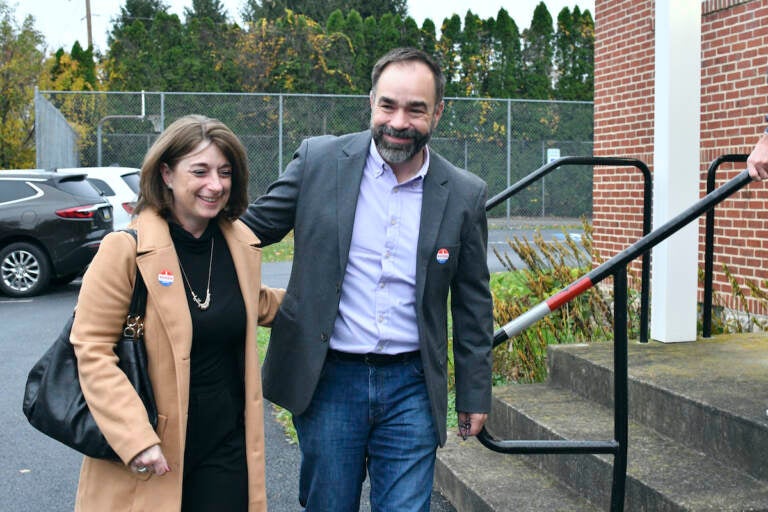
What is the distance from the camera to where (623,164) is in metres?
5.23

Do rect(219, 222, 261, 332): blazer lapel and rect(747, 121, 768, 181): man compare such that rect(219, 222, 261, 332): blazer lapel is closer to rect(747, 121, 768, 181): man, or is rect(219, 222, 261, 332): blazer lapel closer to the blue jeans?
the blue jeans

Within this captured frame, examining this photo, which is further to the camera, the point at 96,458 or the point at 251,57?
the point at 251,57

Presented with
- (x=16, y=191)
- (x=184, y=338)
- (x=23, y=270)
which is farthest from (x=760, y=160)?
(x=16, y=191)

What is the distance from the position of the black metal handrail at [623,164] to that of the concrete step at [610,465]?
803 mm

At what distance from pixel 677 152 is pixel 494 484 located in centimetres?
226

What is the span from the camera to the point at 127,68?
2569 cm

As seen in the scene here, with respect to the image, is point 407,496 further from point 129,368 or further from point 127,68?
point 127,68

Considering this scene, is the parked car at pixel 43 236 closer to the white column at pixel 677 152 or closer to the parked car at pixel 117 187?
the parked car at pixel 117 187

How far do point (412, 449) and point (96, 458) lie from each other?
94 cm

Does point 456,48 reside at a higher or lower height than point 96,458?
higher

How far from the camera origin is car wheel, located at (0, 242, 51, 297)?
→ 12078 mm

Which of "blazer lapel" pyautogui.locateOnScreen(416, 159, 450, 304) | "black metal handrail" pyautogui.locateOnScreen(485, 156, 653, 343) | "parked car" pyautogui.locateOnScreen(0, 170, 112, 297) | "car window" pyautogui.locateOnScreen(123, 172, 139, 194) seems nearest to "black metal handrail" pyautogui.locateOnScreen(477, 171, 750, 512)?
"blazer lapel" pyautogui.locateOnScreen(416, 159, 450, 304)

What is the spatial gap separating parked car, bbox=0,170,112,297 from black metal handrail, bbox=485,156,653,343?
8.29 m

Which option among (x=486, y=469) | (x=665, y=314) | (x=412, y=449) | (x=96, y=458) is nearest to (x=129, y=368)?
(x=96, y=458)
